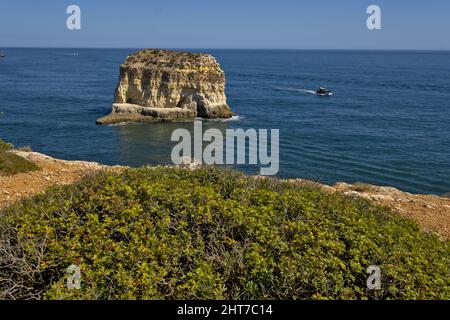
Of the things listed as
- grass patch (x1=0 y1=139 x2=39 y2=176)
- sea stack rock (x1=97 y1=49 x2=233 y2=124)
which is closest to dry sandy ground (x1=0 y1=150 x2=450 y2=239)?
grass patch (x1=0 y1=139 x2=39 y2=176)

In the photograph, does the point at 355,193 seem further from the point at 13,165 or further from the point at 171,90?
the point at 171,90

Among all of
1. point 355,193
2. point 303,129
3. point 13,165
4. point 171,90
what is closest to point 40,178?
point 13,165

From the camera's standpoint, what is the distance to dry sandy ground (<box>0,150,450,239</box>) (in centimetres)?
1279

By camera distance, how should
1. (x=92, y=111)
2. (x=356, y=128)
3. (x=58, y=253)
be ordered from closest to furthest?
1. (x=58, y=253)
2. (x=356, y=128)
3. (x=92, y=111)

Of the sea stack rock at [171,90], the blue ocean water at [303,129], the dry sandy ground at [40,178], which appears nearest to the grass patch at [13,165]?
the dry sandy ground at [40,178]

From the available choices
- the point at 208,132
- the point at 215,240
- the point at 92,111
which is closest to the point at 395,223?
the point at 215,240

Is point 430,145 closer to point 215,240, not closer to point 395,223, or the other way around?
point 395,223

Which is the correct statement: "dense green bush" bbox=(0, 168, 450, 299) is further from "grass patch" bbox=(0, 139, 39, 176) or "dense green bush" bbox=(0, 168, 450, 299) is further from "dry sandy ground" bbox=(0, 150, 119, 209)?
"grass patch" bbox=(0, 139, 39, 176)

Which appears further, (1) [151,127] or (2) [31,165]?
(1) [151,127]

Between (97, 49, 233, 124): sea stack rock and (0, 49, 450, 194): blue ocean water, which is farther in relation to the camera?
(97, 49, 233, 124): sea stack rock

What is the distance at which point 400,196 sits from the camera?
16.0 metres

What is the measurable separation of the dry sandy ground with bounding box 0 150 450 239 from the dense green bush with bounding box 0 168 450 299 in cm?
414

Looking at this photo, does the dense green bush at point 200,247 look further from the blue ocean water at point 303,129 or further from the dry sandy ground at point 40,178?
the blue ocean water at point 303,129

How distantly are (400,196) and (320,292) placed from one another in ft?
36.9
